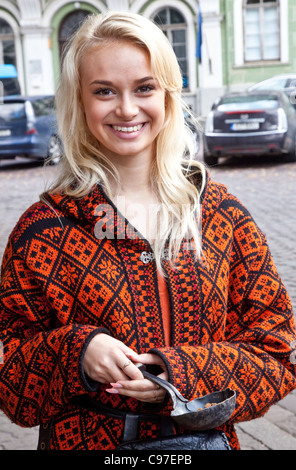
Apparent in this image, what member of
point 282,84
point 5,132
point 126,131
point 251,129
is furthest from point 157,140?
point 282,84

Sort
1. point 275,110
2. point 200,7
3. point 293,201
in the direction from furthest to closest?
point 200,7 < point 275,110 < point 293,201

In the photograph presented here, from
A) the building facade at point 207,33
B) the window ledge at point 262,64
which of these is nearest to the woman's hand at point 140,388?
the building facade at point 207,33

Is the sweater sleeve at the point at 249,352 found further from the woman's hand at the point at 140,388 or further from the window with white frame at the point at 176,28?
the window with white frame at the point at 176,28

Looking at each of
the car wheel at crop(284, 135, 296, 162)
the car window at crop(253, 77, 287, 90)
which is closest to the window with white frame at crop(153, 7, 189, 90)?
the car window at crop(253, 77, 287, 90)

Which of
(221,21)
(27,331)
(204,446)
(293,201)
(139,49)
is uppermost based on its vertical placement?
(221,21)

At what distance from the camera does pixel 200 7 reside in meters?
26.3

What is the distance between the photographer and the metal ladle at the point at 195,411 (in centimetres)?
152

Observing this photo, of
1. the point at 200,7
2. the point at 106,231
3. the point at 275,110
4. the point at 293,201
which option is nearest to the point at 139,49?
the point at 106,231

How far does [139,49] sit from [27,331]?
721 millimetres

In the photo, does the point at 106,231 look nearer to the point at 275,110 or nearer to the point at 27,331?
the point at 27,331

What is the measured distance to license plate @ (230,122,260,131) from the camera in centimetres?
1389

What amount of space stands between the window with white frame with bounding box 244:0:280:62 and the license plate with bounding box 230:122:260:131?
13886 millimetres

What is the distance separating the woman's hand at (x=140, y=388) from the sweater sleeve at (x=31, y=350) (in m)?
0.11

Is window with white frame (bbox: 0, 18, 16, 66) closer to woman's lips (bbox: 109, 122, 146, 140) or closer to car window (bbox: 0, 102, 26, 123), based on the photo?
car window (bbox: 0, 102, 26, 123)
